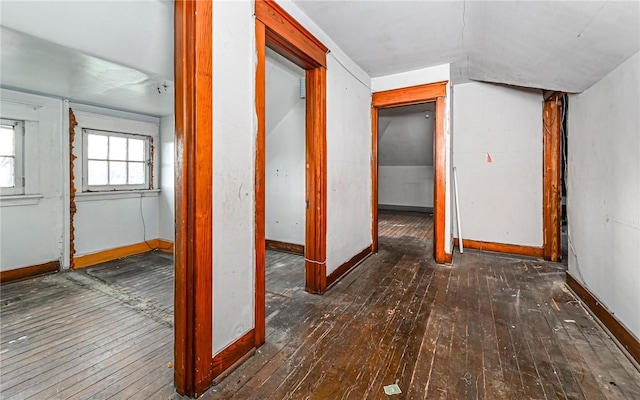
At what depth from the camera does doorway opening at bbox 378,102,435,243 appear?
5715 mm


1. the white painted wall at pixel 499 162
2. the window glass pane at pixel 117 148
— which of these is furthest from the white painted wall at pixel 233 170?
the white painted wall at pixel 499 162

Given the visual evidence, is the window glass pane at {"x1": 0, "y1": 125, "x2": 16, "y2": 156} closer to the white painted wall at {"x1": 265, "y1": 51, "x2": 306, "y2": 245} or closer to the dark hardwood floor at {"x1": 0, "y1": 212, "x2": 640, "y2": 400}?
the dark hardwood floor at {"x1": 0, "y1": 212, "x2": 640, "y2": 400}

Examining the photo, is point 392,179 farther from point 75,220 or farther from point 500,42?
point 75,220

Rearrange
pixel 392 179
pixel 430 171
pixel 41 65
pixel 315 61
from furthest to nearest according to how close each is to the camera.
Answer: pixel 392 179
pixel 430 171
pixel 315 61
pixel 41 65

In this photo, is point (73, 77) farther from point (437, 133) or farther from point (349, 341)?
point (437, 133)

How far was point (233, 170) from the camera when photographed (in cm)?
154

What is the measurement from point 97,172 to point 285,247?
8.35 ft

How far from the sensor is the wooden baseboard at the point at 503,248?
3.63 meters

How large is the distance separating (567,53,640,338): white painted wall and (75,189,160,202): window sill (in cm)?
487

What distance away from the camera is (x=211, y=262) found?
1421 mm

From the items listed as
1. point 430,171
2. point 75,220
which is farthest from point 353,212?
point 430,171

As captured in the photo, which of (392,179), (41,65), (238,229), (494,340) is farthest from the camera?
(392,179)

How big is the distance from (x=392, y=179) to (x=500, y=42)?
611 centimetres

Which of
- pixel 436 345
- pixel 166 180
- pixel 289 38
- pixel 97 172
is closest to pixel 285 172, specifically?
pixel 166 180
